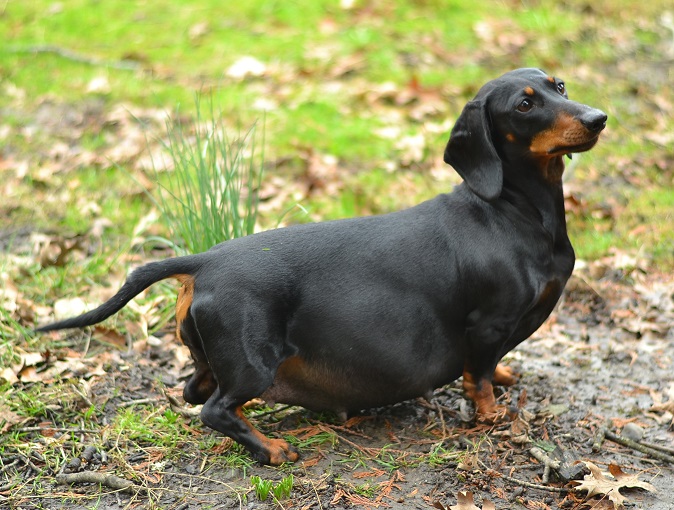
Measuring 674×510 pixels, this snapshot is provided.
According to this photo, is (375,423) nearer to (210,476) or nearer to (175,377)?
(210,476)

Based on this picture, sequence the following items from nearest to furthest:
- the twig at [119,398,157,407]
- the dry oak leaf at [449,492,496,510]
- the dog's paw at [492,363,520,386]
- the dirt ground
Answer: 1. the dry oak leaf at [449,492,496,510]
2. the dirt ground
3. the twig at [119,398,157,407]
4. the dog's paw at [492,363,520,386]

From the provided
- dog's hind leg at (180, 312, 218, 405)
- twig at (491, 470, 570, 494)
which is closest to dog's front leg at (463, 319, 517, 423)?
twig at (491, 470, 570, 494)

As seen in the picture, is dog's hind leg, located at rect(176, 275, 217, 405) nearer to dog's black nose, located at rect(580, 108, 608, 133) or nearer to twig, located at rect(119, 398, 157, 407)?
twig, located at rect(119, 398, 157, 407)

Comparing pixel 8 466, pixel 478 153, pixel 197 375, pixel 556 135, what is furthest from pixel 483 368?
pixel 8 466

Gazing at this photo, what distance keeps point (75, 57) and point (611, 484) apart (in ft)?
21.9

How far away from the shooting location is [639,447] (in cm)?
321

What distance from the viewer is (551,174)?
3268mm

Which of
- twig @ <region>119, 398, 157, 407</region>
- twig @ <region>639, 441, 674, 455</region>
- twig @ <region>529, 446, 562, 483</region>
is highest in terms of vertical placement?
twig @ <region>529, 446, 562, 483</region>

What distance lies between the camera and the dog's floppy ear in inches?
124

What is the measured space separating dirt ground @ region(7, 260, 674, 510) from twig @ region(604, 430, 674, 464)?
0.02 m

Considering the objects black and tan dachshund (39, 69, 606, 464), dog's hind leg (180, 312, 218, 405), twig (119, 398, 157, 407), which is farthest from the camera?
twig (119, 398, 157, 407)

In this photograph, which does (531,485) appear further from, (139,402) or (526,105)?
(139,402)

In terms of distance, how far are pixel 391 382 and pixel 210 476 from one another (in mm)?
799

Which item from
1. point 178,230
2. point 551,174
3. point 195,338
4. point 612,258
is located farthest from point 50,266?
point 612,258
